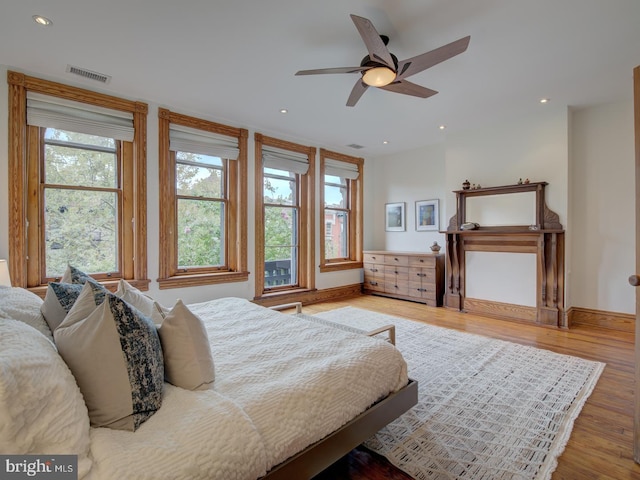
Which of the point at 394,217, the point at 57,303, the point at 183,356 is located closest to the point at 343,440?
the point at 183,356

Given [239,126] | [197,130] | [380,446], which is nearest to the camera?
[380,446]

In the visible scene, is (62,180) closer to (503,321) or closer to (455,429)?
(455,429)

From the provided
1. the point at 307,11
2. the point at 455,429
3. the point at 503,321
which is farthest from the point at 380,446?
the point at 503,321

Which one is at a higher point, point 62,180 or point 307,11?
point 307,11

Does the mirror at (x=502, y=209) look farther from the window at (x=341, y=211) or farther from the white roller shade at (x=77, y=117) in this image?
the white roller shade at (x=77, y=117)

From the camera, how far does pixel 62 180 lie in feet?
10.9

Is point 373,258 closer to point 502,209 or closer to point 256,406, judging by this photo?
point 502,209

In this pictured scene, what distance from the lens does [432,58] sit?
234 centimetres

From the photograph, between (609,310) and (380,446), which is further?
(609,310)

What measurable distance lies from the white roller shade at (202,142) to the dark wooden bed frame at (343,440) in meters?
3.75

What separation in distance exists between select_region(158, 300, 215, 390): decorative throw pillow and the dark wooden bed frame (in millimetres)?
452

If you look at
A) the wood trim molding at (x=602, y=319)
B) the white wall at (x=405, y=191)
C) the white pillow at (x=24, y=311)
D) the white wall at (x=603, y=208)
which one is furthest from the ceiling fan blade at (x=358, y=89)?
the wood trim molding at (x=602, y=319)

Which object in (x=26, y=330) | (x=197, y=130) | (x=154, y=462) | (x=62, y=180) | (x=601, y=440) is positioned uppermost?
(x=197, y=130)

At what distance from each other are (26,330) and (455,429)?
2164 mm
